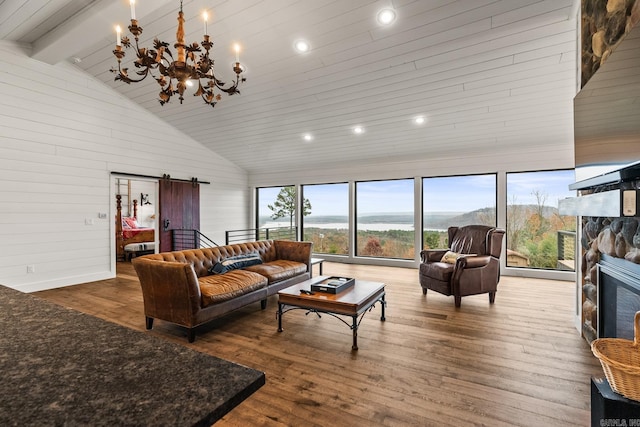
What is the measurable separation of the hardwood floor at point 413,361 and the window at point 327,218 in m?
3.26

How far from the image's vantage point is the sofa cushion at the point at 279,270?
392 centimetres

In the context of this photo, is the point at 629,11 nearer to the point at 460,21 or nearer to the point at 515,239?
the point at 460,21

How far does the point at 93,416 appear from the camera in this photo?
1.80 ft

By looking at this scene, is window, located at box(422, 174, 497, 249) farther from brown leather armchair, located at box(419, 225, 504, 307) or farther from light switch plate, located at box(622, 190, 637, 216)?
light switch plate, located at box(622, 190, 637, 216)

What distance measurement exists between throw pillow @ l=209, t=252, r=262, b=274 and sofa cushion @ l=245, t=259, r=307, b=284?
11 centimetres

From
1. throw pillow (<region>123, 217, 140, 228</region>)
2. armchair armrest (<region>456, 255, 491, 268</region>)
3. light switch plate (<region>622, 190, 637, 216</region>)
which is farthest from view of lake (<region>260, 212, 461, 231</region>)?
light switch plate (<region>622, 190, 637, 216</region>)

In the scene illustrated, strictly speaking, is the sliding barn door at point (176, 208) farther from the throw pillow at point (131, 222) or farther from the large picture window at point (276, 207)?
the throw pillow at point (131, 222)

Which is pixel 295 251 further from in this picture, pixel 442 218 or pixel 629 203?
pixel 629 203

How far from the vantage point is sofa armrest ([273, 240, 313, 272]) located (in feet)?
15.6

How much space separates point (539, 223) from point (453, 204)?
1.48 m

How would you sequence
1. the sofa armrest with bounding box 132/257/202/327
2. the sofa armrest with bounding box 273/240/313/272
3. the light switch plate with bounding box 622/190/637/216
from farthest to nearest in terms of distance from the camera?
the sofa armrest with bounding box 273/240/313/272, the sofa armrest with bounding box 132/257/202/327, the light switch plate with bounding box 622/190/637/216

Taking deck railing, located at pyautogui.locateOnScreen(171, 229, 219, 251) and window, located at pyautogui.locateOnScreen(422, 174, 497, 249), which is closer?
window, located at pyautogui.locateOnScreen(422, 174, 497, 249)

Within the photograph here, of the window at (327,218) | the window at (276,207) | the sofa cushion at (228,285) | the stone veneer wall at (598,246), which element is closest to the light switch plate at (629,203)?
the stone veneer wall at (598,246)

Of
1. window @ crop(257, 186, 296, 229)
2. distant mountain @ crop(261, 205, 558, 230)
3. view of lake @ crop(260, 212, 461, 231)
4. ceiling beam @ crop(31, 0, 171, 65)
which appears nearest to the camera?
ceiling beam @ crop(31, 0, 171, 65)
